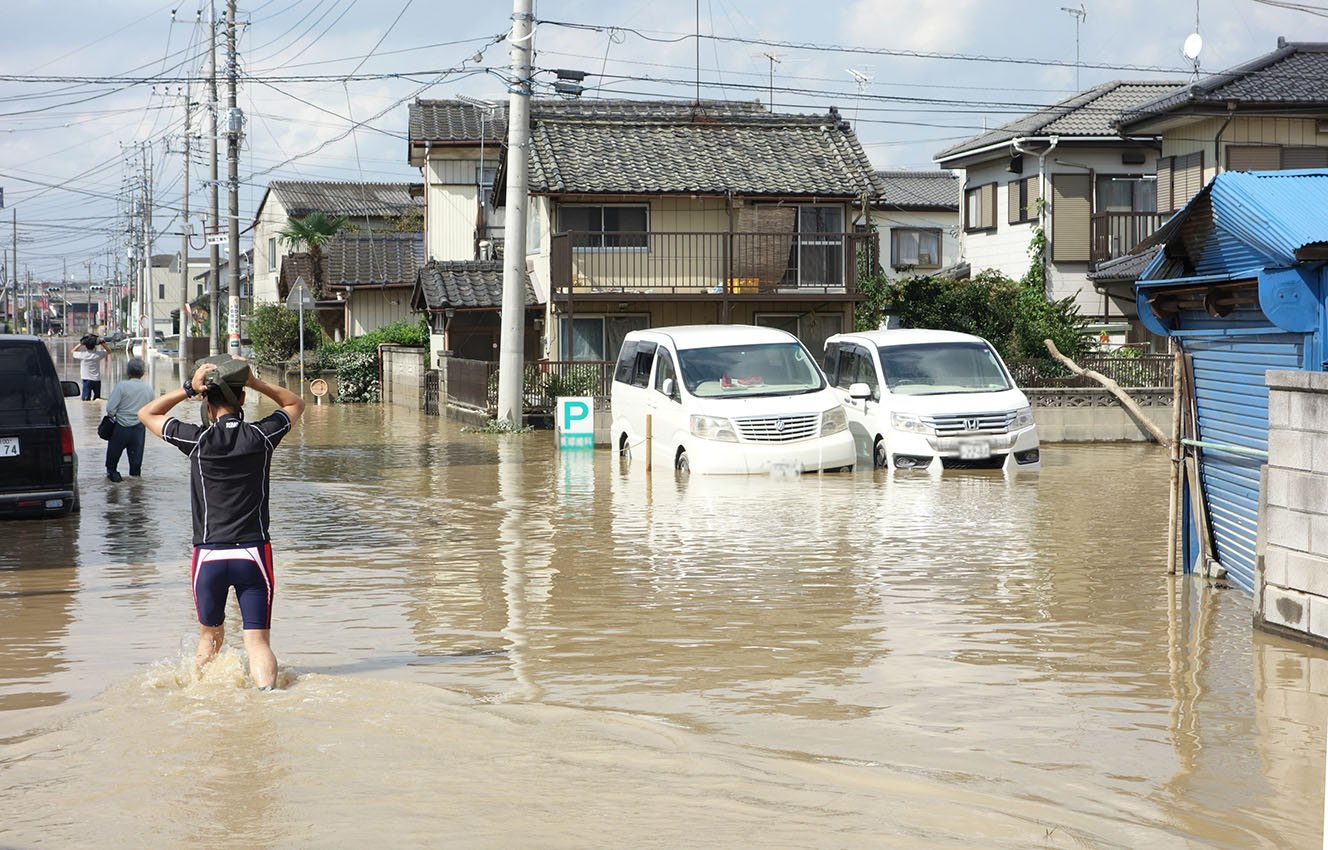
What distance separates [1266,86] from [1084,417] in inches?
297

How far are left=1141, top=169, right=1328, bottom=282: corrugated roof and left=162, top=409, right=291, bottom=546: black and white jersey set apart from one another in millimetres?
5857

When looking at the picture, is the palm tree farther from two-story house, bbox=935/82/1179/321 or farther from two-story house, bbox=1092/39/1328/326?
two-story house, bbox=1092/39/1328/326

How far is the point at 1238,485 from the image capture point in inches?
390

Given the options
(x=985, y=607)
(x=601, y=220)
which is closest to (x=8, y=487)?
(x=985, y=607)

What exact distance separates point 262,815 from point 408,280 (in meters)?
44.1

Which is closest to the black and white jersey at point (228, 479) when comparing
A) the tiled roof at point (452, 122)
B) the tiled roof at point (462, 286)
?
the tiled roof at point (462, 286)

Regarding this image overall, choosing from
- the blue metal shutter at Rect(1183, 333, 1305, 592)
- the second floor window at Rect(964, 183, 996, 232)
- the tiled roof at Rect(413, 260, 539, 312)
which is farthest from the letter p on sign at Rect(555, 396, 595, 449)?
the second floor window at Rect(964, 183, 996, 232)

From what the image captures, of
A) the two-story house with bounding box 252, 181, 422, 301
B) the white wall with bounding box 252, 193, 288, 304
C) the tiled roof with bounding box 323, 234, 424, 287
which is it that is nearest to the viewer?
the tiled roof with bounding box 323, 234, 424, 287

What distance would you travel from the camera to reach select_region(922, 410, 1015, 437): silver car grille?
61.8 ft

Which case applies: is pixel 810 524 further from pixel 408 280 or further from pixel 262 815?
pixel 408 280

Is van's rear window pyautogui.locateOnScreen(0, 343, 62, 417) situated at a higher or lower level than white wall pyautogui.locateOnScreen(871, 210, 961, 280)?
lower

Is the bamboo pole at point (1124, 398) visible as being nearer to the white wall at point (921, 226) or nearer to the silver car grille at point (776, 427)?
the silver car grille at point (776, 427)

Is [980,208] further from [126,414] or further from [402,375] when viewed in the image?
[126,414]

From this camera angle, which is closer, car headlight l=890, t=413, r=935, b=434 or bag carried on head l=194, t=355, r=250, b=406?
bag carried on head l=194, t=355, r=250, b=406
